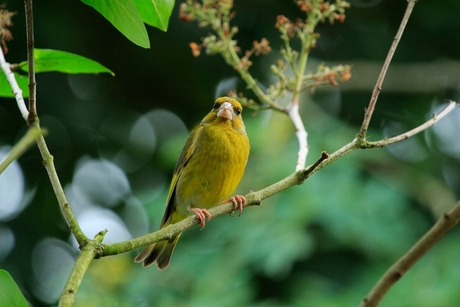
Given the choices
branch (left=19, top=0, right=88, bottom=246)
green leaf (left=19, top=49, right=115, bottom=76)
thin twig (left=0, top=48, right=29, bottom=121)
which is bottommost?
branch (left=19, top=0, right=88, bottom=246)

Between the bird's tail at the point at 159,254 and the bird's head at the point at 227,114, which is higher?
the bird's head at the point at 227,114

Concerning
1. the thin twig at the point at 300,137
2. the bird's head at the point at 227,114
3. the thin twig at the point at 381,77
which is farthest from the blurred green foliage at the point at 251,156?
the thin twig at the point at 381,77

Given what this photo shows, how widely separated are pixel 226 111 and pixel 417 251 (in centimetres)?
285

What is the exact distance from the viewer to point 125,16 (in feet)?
6.09

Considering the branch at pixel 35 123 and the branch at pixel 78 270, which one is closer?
the branch at pixel 78 270

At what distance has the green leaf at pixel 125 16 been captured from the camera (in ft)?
6.05

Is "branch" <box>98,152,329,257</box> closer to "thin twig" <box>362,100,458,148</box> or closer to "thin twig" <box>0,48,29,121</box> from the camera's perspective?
"thin twig" <box>362,100,458,148</box>

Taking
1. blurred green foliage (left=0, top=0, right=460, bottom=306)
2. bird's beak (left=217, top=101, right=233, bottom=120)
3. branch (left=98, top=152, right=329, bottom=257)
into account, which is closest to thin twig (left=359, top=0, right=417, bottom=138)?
branch (left=98, top=152, right=329, bottom=257)

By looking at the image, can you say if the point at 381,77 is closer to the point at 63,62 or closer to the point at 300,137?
the point at 300,137

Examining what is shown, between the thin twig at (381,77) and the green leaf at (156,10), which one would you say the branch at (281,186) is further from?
the green leaf at (156,10)

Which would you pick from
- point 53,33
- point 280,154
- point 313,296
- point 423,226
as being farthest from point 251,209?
→ point 53,33

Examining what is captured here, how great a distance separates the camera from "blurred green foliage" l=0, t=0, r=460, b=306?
19.1 feet

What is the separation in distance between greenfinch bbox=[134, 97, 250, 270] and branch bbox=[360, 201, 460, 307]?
2535 millimetres

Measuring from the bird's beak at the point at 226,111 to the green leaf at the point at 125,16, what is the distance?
2.65 m
